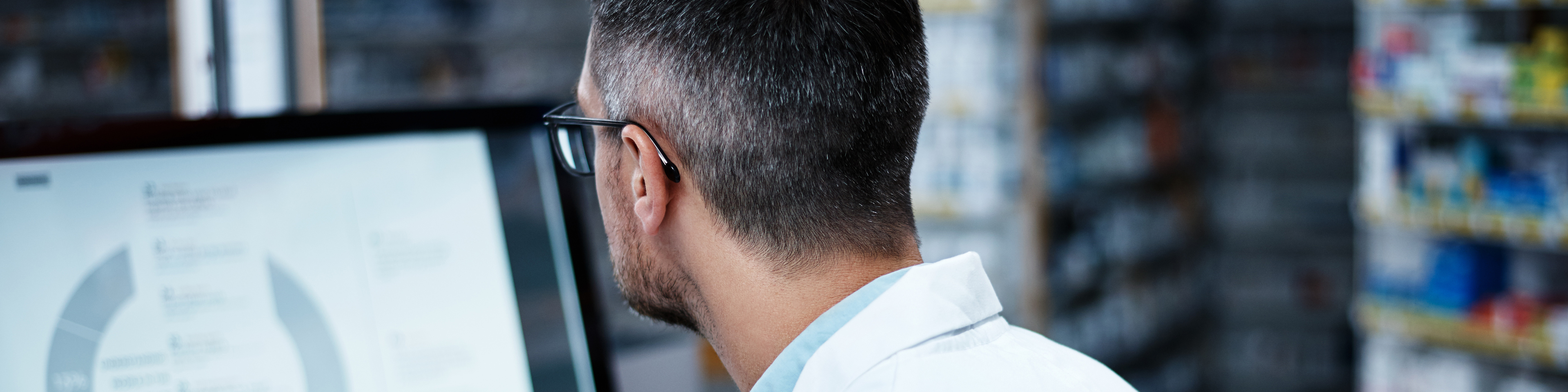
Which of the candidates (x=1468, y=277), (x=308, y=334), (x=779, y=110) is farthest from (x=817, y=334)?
(x=1468, y=277)

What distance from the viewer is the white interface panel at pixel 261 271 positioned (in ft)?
2.81

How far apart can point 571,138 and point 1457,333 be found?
276 cm

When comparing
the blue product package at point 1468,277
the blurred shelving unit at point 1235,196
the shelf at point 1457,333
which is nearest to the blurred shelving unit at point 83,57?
the blurred shelving unit at point 1235,196

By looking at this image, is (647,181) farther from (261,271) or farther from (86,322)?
(86,322)

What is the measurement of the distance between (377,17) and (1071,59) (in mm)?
2957

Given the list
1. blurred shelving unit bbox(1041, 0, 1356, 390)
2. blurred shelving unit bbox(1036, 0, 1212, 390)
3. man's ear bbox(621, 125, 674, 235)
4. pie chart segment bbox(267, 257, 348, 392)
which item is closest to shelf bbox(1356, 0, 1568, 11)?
blurred shelving unit bbox(1036, 0, 1212, 390)

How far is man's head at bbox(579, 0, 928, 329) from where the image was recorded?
87 centimetres

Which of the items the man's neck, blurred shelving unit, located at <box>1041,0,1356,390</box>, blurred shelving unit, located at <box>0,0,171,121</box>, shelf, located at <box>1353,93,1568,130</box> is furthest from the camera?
blurred shelving unit, located at <box>0,0,171,121</box>

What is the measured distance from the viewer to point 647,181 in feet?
3.10

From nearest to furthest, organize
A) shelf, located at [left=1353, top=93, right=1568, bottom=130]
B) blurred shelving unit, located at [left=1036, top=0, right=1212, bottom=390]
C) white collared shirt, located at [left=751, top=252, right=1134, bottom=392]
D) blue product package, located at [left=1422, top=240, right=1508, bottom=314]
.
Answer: white collared shirt, located at [left=751, top=252, right=1134, bottom=392] → shelf, located at [left=1353, top=93, right=1568, bottom=130] → blue product package, located at [left=1422, top=240, right=1508, bottom=314] → blurred shelving unit, located at [left=1036, top=0, right=1212, bottom=390]

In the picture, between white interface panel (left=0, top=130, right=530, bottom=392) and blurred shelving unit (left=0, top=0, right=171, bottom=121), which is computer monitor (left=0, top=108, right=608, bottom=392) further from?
blurred shelving unit (left=0, top=0, right=171, bottom=121)

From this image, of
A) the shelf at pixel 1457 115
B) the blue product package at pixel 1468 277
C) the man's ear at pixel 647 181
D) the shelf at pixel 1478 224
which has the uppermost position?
the man's ear at pixel 647 181

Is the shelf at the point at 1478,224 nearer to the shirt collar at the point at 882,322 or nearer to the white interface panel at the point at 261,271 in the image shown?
the shirt collar at the point at 882,322

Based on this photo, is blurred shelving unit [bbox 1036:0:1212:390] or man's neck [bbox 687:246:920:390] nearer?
man's neck [bbox 687:246:920:390]
